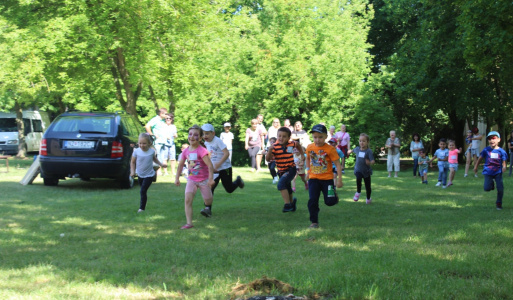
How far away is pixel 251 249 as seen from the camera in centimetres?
661

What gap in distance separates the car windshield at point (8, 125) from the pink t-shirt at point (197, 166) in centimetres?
3241

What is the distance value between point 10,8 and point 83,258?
19.0 metres

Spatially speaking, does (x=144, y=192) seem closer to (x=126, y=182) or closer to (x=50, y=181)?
(x=126, y=182)

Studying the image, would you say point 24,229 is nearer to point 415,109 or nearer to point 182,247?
point 182,247

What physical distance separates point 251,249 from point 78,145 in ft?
26.4

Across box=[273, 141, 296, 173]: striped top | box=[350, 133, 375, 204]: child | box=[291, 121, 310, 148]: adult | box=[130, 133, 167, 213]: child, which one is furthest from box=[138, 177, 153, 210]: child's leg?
box=[291, 121, 310, 148]: adult

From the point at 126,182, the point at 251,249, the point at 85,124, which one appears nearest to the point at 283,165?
the point at 251,249

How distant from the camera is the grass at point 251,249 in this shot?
4.88m

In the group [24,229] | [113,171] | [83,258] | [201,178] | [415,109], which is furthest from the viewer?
[415,109]

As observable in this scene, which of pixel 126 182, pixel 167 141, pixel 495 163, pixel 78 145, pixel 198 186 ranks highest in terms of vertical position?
pixel 167 141

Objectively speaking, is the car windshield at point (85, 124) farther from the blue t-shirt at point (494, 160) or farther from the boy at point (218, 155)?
the blue t-shirt at point (494, 160)

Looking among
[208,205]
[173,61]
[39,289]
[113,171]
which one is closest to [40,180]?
[113,171]

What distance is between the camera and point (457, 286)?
4797 mm

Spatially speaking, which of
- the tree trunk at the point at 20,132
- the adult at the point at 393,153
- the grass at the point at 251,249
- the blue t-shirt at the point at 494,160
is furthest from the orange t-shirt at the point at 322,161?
the tree trunk at the point at 20,132
